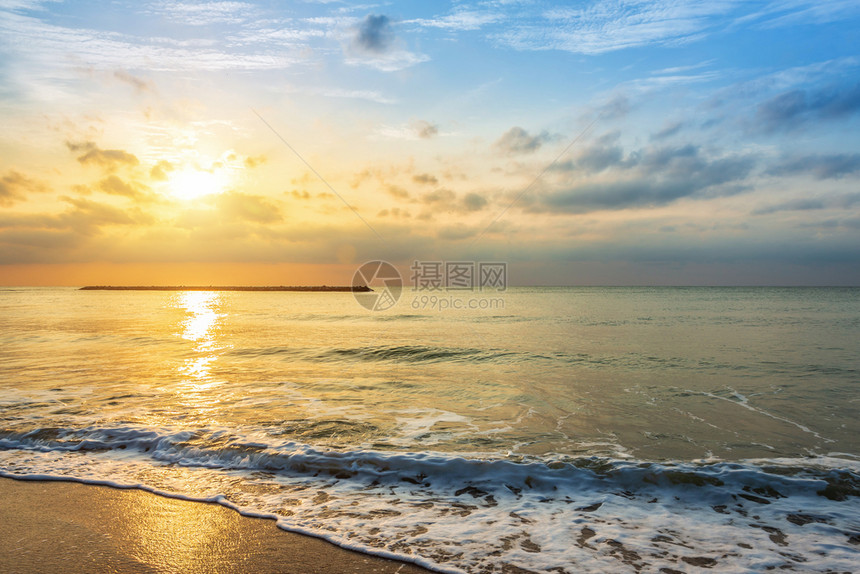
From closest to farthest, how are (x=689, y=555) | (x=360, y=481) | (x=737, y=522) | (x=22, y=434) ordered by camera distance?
1. (x=689, y=555)
2. (x=737, y=522)
3. (x=360, y=481)
4. (x=22, y=434)

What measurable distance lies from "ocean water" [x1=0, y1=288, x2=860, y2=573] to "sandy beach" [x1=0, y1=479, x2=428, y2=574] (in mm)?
280

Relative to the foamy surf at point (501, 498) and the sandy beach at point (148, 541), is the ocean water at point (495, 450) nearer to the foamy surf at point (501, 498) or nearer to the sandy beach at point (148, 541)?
the foamy surf at point (501, 498)

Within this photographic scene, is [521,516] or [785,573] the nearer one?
[785,573]

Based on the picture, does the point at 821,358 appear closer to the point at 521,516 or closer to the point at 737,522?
the point at 737,522

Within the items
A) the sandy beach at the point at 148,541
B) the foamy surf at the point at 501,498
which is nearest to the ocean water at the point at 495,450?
the foamy surf at the point at 501,498

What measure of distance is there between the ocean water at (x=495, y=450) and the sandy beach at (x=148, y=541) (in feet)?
0.92

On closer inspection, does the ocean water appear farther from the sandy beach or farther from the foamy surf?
the sandy beach

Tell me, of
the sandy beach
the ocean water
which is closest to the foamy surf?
the ocean water

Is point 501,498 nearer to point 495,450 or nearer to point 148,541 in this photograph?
point 495,450

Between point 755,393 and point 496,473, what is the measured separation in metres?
8.53

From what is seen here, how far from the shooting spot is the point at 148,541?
14.4 feet

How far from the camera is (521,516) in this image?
5199 mm

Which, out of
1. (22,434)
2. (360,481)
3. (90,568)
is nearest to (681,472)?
(360,481)

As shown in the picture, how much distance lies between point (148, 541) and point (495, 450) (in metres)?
4.69
